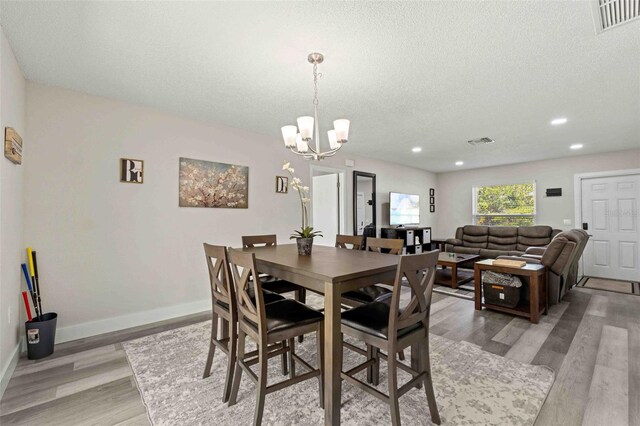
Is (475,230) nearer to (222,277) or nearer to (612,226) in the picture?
(612,226)

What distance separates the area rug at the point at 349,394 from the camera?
1.71 m

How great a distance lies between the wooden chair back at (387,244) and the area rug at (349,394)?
3.13 feet

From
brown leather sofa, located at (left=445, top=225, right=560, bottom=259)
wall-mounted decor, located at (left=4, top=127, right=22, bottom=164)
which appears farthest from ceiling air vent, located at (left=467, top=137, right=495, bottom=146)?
wall-mounted decor, located at (left=4, top=127, right=22, bottom=164)

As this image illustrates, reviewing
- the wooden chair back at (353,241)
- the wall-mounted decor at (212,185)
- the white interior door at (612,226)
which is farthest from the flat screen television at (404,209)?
the wall-mounted decor at (212,185)

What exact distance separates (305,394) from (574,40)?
305cm

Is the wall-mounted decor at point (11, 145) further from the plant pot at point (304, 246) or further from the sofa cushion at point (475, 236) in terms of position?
the sofa cushion at point (475, 236)

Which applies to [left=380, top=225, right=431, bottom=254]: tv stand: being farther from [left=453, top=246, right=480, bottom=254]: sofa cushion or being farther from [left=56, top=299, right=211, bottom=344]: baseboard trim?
[left=56, top=299, right=211, bottom=344]: baseboard trim

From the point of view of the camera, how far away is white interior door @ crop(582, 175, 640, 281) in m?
5.24

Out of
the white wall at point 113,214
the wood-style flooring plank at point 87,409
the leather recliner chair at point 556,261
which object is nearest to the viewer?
the wood-style flooring plank at point 87,409

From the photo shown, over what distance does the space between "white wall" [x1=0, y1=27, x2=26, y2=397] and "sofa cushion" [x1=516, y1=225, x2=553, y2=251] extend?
7702 mm

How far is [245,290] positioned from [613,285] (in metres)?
6.35

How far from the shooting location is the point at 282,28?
6.15ft

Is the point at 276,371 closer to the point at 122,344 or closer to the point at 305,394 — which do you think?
the point at 305,394

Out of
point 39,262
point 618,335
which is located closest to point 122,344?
point 39,262
